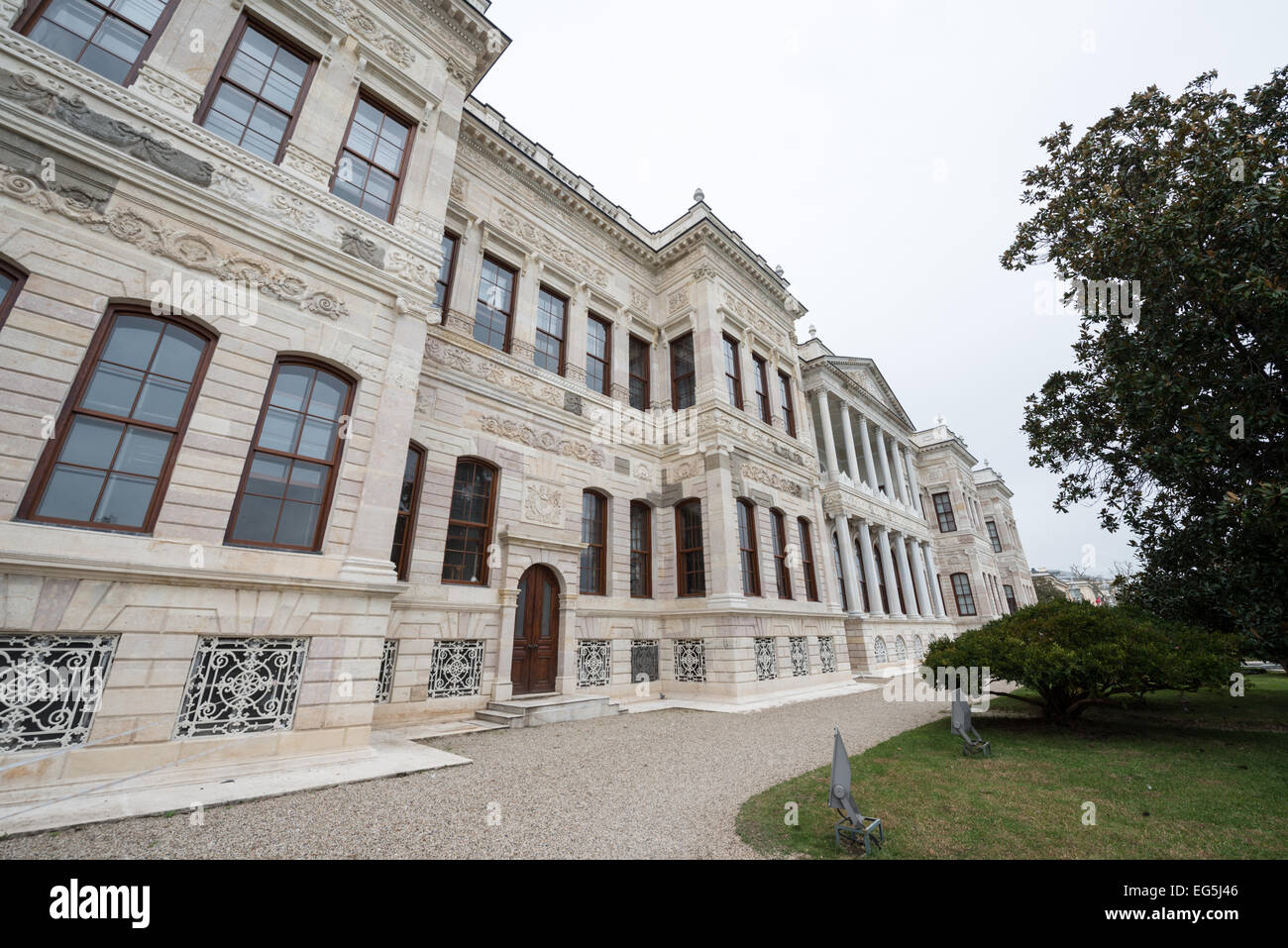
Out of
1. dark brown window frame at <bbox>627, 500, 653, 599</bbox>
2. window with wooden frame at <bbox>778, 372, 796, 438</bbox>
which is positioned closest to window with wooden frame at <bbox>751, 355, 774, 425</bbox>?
window with wooden frame at <bbox>778, 372, 796, 438</bbox>

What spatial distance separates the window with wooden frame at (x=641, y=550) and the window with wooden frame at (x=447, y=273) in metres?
6.76

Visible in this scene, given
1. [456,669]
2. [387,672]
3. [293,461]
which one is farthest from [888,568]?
[293,461]

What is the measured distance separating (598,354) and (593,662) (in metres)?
8.35

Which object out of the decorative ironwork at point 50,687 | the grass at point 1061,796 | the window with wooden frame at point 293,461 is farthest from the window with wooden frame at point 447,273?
the grass at point 1061,796

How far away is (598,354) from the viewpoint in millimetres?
14219

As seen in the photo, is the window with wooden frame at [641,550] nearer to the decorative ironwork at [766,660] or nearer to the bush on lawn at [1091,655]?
the decorative ironwork at [766,660]

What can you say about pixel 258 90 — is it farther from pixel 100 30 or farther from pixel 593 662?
pixel 593 662

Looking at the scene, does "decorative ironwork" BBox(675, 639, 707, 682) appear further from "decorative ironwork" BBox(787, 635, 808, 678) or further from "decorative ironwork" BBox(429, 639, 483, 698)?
"decorative ironwork" BBox(429, 639, 483, 698)

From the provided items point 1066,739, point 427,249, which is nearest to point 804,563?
point 1066,739

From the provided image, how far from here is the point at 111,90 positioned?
5.76m

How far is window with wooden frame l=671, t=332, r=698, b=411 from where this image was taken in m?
15.3

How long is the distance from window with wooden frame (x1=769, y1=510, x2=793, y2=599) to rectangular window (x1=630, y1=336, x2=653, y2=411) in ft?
17.2

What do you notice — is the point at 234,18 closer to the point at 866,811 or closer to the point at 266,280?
the point at 266,280

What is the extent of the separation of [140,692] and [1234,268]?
1333 centimetres
